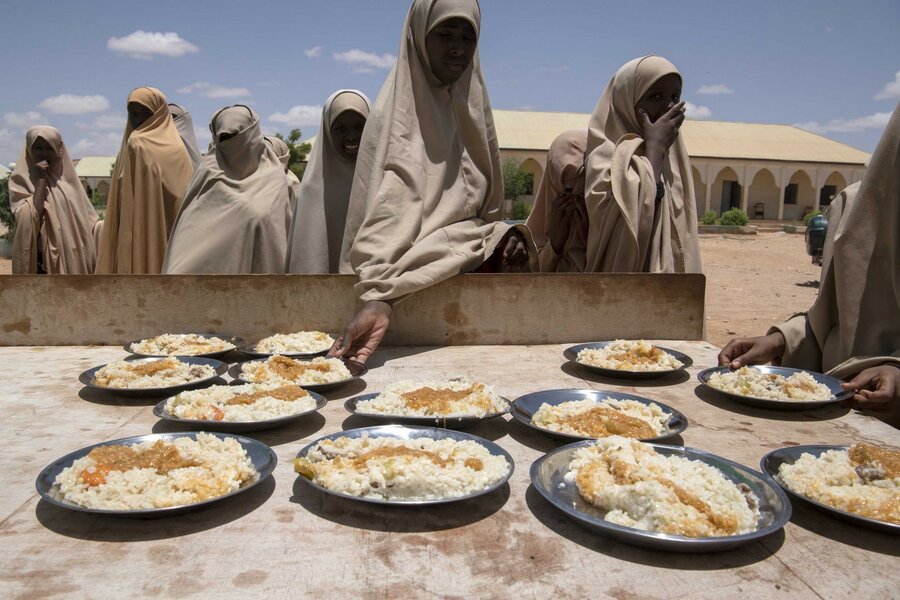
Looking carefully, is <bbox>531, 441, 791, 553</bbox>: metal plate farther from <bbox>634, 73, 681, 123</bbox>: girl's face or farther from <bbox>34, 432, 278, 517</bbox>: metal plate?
<bbox>634, 73, 681, 123</bbox>: girl's face

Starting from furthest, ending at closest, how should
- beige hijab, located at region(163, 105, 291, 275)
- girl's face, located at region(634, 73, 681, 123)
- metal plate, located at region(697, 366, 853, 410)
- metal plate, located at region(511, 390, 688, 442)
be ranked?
beige hijab, located at region(163, 105, 291, 275) → girl's face, located at region(634, 73, 681, 123) → metal plate, located at region(697, 366, 853, 410) → metal plate, located at region(511, 390, 688, 442)

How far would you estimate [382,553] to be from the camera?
1425 mm

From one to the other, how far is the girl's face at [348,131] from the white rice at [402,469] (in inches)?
144

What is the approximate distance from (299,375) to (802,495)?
1.64 meters

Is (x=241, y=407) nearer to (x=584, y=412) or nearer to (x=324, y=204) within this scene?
(x=584, y=412)

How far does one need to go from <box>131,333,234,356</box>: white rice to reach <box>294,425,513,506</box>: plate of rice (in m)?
1.36

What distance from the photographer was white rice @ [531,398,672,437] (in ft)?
6.57

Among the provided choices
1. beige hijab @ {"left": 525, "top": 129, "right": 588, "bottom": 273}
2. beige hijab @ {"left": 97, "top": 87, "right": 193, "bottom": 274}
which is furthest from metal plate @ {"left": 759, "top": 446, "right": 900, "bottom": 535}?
beige hijab @ {"left": 97, "top": 87, "right": 193, "bottom": 274}

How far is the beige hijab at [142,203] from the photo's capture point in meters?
6.16

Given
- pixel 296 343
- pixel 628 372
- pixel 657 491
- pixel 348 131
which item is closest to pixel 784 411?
pixel 628 372

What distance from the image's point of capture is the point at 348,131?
16.7 ft

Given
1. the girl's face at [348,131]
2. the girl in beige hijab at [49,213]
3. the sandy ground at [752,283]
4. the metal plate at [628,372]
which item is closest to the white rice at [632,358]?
the metal plate at [628,372]

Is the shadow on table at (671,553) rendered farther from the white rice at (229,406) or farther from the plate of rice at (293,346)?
the plate of rice at (293,346)

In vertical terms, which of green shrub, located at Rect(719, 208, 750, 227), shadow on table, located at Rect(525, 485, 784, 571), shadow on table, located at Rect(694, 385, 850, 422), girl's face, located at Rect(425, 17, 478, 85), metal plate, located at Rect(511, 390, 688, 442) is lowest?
shadow on table, located at Rect(525, 485, 784, 571)
